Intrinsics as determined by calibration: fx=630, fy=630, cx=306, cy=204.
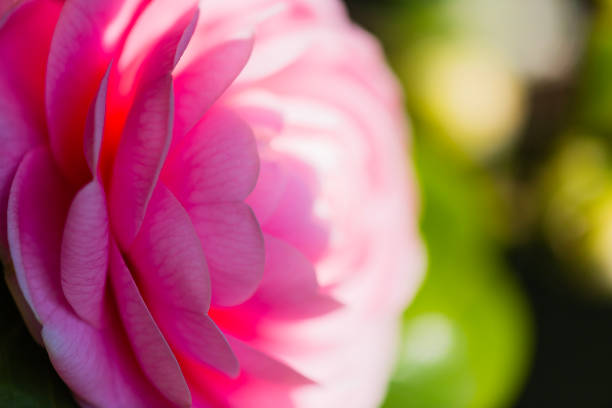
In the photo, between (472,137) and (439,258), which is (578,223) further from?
(439,258)

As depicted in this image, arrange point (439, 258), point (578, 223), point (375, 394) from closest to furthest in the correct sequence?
point (375, 394), point (439, 258), point (578, 223)

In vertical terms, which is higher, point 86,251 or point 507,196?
point 86,251

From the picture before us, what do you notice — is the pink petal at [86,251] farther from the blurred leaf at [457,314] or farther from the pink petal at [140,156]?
the blurred leaf at [457,314]

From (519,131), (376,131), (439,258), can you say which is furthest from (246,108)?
(519,131)

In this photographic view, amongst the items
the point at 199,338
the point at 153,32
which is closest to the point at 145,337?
the point at 199,338

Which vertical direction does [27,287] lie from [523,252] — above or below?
above

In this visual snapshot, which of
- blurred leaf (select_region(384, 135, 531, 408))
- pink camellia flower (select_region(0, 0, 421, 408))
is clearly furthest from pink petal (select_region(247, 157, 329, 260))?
blurred leaf (select_region(384, 135, 531, 408))

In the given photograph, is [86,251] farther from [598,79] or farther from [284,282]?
[598,79]
